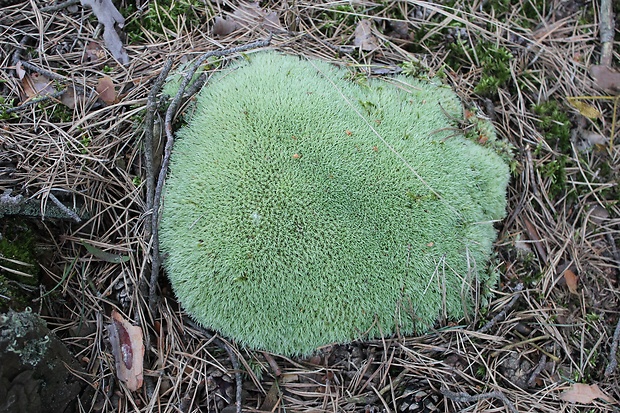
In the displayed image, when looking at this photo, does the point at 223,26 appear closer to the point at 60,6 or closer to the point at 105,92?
the point at 105,92

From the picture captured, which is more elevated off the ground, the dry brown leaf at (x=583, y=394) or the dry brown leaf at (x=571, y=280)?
the dry brown leaf at (x=571, y=280)

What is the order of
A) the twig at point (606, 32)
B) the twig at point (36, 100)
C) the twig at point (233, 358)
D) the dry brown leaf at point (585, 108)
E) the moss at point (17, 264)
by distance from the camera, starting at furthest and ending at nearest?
A: 1. the twig at point (606, 32)
2. the dry brown leaf at point (585, 108)
3. the twig at point (36, 100)
4. the twig at point (233, 358)
5. the moss at point (17, 264)

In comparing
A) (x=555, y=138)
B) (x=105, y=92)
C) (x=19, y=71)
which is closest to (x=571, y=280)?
(x=555, y=138)

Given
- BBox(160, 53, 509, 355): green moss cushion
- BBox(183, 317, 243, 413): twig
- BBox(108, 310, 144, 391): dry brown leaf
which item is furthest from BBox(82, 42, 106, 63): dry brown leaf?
BBox(183, 317, 243, 413): twig

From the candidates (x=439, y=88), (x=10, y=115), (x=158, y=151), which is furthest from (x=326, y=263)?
(x=10, y=115)

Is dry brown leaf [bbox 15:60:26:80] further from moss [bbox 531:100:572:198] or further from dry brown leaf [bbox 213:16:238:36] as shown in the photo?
moss [bbox 531:100:572:198]

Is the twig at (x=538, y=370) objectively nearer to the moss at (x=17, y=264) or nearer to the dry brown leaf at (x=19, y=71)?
the moss at (x=17, y=264)

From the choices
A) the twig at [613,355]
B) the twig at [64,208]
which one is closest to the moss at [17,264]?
the twig at [64,208]
